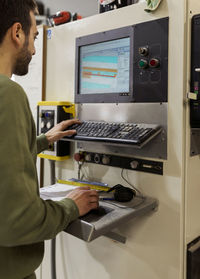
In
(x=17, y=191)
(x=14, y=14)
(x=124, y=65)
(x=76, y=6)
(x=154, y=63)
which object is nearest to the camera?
(x=17, y=191)

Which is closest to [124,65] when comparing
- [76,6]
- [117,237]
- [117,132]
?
[117,132]

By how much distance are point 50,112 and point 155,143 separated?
2.33 feet

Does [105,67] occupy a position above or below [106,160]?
above

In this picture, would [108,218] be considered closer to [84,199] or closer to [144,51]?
[84,199]

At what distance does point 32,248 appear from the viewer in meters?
0.96

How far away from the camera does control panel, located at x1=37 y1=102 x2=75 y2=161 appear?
1663 mm

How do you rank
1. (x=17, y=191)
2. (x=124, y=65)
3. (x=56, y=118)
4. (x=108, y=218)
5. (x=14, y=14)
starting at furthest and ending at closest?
1. (x=56, y=118)
2. (x=124, y=65)
3. (x=108, y=218)
4. (x=14, y=14)
5. (x=17, y=191)

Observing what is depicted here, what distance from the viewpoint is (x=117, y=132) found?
4.29 feet

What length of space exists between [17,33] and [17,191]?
543 millimetres

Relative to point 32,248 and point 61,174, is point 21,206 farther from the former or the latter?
point 61,174

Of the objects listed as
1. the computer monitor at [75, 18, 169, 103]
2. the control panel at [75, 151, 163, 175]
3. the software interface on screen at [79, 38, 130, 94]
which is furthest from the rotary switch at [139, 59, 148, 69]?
the control panel at [75, 151, 163, 175]

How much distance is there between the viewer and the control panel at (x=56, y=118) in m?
1.66

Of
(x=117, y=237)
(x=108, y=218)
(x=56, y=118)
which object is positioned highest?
(x=56, y=118)

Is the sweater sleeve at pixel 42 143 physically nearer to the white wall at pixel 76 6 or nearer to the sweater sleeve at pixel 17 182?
the sweater sleeve at pixel 17 182
